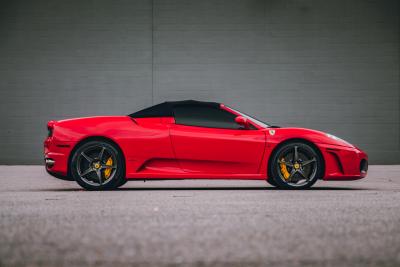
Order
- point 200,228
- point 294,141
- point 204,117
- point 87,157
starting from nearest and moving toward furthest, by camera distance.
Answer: point 200,228, point 87,157, point 294,141, point 204,117

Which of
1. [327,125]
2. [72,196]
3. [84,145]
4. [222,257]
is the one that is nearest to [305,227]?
[222,257]

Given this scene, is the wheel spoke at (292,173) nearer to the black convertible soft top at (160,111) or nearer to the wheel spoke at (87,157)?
the black convertible soft top at (160,111)

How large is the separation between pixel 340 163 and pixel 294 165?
25.9 inches

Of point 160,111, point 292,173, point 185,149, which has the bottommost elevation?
point 292,173

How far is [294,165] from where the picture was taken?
31.6 ft

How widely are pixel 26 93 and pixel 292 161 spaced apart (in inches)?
444

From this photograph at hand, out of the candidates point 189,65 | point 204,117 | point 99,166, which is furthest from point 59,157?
point 189,65

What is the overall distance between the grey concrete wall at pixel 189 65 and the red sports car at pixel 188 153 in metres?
9.20

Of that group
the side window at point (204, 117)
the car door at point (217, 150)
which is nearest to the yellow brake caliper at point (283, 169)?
the car door at point (217, 150)

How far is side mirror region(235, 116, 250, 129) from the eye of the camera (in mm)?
9672

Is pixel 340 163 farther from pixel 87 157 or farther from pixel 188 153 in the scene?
pixel 87 157

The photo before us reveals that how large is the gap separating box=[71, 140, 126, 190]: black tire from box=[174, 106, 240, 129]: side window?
40.7 inches

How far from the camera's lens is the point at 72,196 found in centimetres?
873

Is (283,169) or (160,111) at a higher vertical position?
(160,111)
